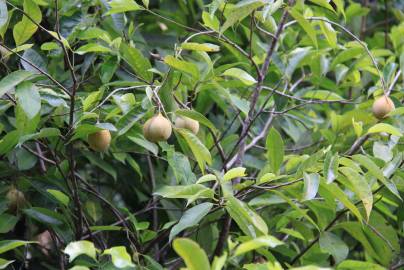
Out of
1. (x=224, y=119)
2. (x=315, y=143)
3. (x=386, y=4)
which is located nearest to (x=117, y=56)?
(x=224, y=119)

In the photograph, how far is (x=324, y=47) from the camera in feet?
5.65

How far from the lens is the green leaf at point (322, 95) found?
1.58 meters

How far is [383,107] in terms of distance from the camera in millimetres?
1358

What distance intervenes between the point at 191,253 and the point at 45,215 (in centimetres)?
57

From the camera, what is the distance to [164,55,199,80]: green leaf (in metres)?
1.12

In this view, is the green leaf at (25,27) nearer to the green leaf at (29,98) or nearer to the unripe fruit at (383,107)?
the green leaf at (29,98)

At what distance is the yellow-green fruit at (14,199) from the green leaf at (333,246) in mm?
585

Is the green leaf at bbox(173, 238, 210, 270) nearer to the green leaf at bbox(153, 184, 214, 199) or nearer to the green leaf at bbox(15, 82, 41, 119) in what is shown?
the green leaf at bbox(153, 184, 214, 199)

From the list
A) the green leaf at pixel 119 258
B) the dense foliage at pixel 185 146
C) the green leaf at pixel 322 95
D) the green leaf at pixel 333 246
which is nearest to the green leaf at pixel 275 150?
the dense foliage at pixel 185 146

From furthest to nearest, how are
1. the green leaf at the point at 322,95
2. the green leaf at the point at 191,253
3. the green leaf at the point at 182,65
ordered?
the green leaf at the point at 322,95 → the green leaf at the point at 182,65 → the green leaf at the point at 191,253

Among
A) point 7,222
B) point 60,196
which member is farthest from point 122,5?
point 7,222

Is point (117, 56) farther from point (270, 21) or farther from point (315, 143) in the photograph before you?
point (315, 143)

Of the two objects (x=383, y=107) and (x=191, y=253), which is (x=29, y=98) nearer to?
(x=191, y=253)

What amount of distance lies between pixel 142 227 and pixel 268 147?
278 millimetres
